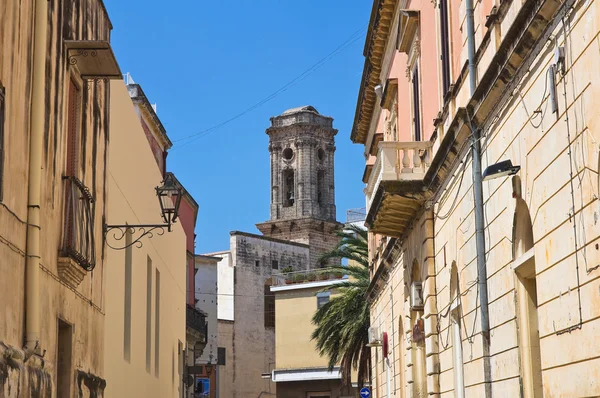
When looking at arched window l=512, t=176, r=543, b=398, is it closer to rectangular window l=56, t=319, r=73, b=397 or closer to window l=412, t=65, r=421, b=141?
rectangular window l=56, t=319, r=73, b=397

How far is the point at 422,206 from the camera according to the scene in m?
16.8

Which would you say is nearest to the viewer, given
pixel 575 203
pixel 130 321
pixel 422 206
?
pixel 575 203

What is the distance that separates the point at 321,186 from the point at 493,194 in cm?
6666

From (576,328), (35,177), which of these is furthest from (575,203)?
(35,177)

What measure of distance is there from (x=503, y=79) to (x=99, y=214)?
194 inches

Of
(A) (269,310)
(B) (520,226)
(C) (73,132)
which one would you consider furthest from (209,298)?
(B) (520,226)

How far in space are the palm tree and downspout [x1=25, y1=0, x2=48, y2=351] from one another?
77.8 feet

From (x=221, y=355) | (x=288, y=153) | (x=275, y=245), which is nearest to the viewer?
(x=221, y=355)

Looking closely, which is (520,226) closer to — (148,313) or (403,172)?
(403,172)

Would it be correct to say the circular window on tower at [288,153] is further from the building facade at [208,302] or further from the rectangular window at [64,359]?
the rectangular window at [64,359]

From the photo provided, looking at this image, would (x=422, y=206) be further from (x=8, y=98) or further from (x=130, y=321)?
(x=8, y=98)

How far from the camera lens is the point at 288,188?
3081 inches

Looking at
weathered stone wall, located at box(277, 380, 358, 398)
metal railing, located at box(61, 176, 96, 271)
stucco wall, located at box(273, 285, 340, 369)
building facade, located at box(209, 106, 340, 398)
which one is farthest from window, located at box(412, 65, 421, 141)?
building facade, located at box(209, 106, 340, 398)

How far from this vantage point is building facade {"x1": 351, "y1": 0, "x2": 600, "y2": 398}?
27.5ft
